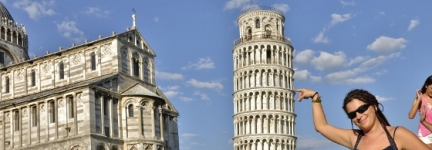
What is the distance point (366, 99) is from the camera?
4344 mm

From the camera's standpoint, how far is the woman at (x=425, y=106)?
564cm

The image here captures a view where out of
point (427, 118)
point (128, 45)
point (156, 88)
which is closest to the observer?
point (427, 118)

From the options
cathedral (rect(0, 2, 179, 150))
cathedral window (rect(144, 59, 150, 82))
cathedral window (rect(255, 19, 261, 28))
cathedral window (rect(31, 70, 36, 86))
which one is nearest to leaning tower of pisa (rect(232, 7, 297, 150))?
cathedral window (rect(255, 19, 261, 28))

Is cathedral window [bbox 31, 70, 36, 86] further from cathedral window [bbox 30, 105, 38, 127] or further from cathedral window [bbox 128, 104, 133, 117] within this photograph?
cathedral window [bbox 128, 104, 133, 117]

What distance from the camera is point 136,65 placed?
45.1m

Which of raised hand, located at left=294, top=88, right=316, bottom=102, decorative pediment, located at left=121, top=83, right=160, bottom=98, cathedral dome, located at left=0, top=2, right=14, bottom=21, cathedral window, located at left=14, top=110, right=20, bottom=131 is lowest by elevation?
raised hand, located at left=294, top=88, right=316, bottom=102

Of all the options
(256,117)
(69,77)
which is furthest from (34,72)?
(256,117)

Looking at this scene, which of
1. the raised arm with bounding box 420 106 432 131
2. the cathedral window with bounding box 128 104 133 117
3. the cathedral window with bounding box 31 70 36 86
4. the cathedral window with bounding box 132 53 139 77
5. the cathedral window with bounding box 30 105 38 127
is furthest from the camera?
the cathedral window with bounding box 31 70 36 86

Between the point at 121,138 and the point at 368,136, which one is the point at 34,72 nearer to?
the point at 121,138

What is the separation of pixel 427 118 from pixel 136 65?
40.1 metres

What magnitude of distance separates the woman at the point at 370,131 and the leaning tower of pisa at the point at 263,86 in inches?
2501

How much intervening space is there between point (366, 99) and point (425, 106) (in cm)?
176

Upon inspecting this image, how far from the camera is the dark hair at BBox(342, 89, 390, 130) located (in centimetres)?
436

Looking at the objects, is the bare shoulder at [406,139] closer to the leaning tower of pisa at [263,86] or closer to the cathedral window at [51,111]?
the cathedral window at [51,111]
